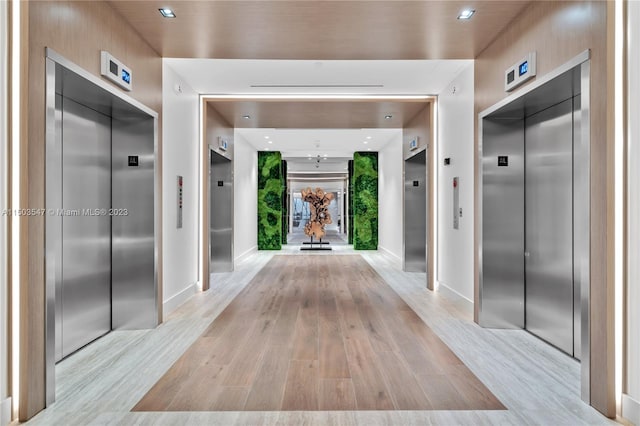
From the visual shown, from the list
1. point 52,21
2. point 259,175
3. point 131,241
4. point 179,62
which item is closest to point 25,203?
point 52,21

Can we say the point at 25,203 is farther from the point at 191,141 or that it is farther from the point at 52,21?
the point at 191,141

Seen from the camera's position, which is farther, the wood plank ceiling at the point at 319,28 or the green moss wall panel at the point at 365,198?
the green moss wall panel at the point at 365,198

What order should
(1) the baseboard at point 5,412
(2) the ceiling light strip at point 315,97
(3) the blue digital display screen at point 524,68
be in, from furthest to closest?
1. (2) the ceiling light strip at point 315,97
2. (3) the blue digital display screen at point 524,68
3. (1) the baseboard at point 5,412

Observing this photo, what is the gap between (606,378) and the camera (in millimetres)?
2531

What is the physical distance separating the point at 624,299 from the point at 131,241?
4516 millimetres

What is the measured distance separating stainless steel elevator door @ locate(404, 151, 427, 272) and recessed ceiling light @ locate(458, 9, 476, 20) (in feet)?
14.6

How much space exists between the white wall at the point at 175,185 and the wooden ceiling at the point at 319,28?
849 mm

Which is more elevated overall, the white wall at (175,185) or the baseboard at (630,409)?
the white wall at (175,185)

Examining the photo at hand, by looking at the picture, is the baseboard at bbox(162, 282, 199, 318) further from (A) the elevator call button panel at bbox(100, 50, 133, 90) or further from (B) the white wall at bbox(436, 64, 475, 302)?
(B) the white wall at bbox(436, 64, 475, 302)

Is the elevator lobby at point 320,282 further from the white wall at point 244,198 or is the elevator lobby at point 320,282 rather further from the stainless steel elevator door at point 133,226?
the white wall at point 244,198

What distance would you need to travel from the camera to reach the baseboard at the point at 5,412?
7.72 ft

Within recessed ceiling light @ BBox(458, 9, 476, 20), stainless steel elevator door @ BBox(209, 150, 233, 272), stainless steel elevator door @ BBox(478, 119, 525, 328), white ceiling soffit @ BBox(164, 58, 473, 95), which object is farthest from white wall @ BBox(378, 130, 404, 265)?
recessed ceiling light @ BBox(458, 9, 476, 20)

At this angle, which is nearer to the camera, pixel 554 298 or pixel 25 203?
pixel 25 203

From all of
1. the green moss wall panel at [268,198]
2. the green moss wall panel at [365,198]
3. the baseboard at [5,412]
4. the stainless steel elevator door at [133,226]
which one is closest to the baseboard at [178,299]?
the stainless steel elevator door at [133,226]
